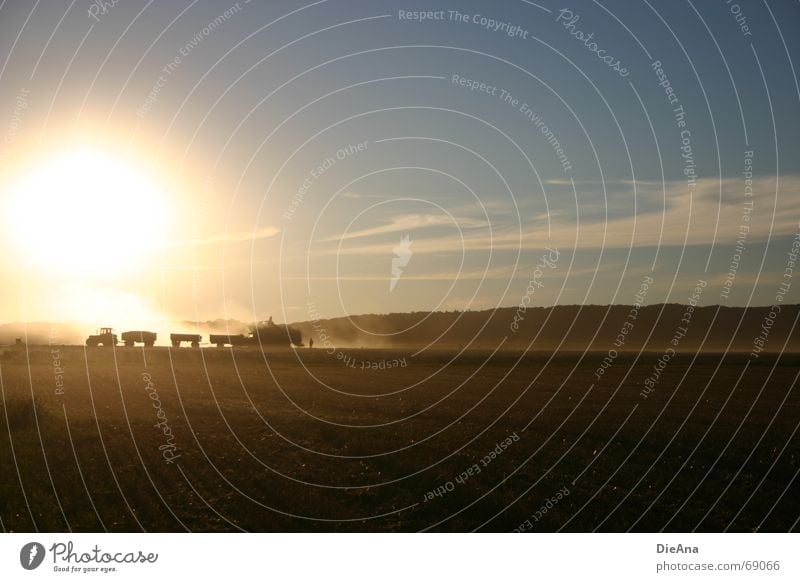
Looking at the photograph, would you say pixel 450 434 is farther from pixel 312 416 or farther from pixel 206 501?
pixel 206 501

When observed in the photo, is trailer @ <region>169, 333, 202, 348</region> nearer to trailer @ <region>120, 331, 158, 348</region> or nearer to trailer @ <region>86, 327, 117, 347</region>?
trailer @ <region>120, 331, 158, 348</region>

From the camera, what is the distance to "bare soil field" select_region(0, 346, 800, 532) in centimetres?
2114

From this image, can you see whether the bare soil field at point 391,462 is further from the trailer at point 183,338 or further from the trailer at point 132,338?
the trailer at point 132,338

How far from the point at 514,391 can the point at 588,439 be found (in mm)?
21136

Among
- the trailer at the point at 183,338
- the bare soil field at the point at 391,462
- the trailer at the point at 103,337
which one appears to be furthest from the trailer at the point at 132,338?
the bare soil field at the point at 391,462
